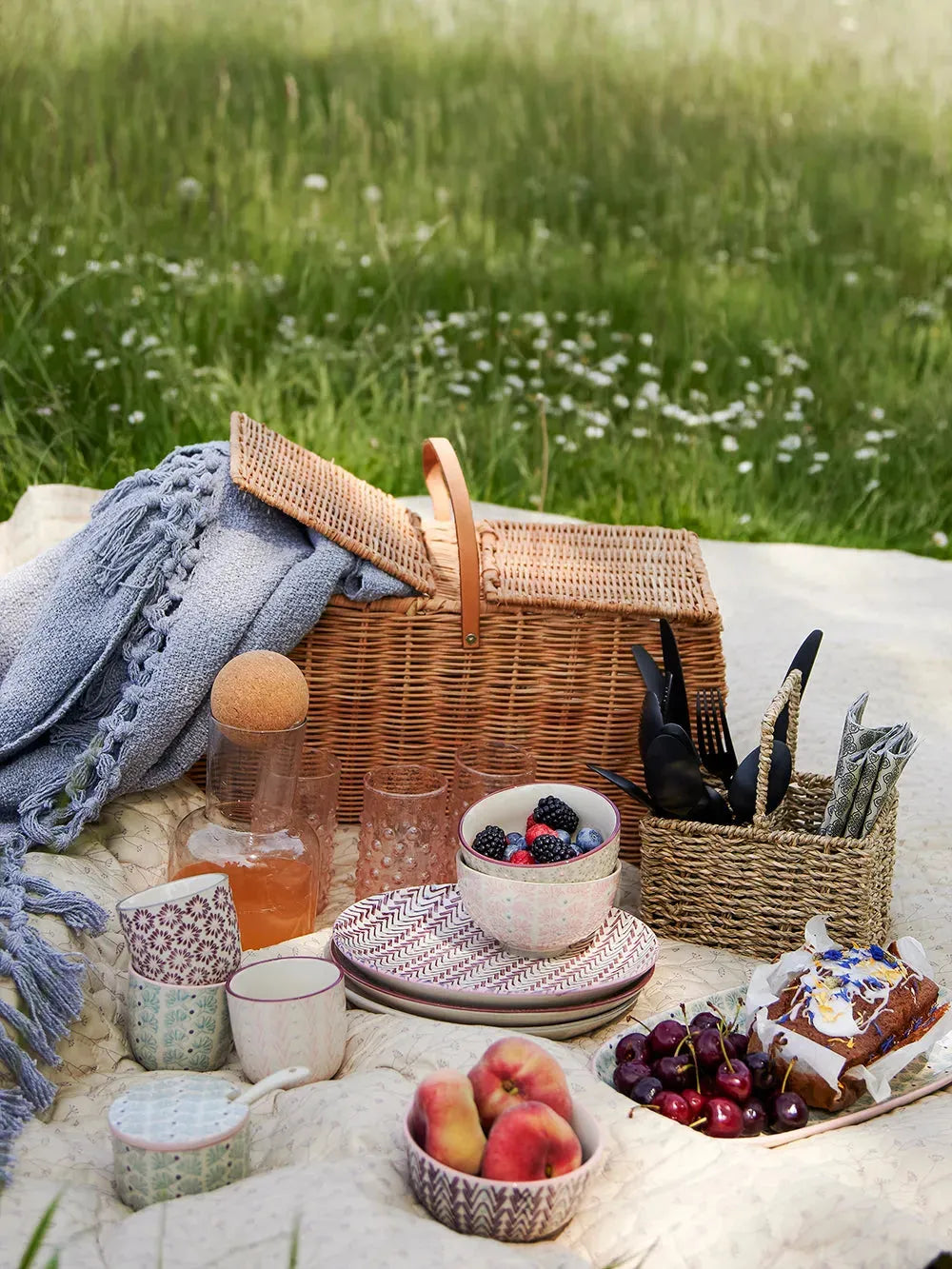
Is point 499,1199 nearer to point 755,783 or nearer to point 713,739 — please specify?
point 755,783

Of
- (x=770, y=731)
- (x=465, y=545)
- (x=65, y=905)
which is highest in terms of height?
(x=465, y=545)

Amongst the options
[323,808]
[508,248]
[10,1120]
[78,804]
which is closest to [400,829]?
[323,808]

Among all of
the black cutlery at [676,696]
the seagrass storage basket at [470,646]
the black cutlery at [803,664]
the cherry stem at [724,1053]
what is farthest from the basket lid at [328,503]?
the cherry stem at [724,1053]

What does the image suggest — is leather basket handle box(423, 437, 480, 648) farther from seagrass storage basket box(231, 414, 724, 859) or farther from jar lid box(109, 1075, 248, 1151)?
jar lid box(109, 1075, 248, 1151)

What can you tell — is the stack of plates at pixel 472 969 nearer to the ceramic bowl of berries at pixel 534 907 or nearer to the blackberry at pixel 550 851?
the ceramic bowl of berries at pixel 534 907

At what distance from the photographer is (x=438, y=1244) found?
1.52 meters

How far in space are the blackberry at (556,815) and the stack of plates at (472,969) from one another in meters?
0.18

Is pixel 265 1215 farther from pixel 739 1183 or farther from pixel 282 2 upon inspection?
pixel 282 2

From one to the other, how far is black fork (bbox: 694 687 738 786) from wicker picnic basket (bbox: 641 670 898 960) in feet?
0.42

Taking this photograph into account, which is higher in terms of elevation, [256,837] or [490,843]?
[490,843]

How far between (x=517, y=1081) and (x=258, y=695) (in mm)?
909

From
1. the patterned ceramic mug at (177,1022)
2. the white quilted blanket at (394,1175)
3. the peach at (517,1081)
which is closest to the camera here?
the white quilted blanket at (394,1175)

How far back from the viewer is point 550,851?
6.97ft

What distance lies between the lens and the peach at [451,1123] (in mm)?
1611
